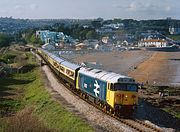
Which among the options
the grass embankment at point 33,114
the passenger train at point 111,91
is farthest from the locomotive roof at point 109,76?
the grass embankment at point 33,114

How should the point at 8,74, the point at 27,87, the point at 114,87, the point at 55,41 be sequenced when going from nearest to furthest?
the point at 114,87, the point at 27,87, the point at 8,74, the point at 55,41

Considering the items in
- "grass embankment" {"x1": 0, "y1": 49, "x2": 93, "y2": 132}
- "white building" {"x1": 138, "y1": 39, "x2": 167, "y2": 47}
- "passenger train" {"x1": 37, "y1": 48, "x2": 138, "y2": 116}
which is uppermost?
"passenger train" {"x1": 37, "y1": 48, "x2": 138, "y2": 116}

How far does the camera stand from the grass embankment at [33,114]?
2132cm

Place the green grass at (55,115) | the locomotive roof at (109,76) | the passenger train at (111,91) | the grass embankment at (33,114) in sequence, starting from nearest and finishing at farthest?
the grass embankment at (33,114) → the green grass at (55,115) → the passenger train at (111,91) → the locomotive roof at (109,76)

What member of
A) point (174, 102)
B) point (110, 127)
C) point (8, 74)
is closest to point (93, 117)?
point (110, 127)

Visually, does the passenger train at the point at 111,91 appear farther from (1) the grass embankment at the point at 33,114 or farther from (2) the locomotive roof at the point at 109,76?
(1) the grass embankment at the point at 33,114

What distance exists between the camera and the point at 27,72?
221ft

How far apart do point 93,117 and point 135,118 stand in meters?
2.25

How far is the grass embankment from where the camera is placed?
2132cm

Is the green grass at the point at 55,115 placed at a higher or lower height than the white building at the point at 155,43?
higher

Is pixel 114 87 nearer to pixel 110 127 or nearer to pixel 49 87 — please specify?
pixel 110 127

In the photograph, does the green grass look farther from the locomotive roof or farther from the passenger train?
the locomotive roof

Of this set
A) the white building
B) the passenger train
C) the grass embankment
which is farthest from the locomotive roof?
the white building

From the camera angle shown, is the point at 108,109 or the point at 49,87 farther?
the point at 49,87
